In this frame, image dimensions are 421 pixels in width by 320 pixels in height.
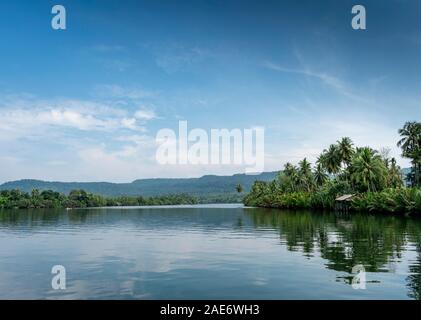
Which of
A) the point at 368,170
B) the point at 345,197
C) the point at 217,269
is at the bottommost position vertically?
the point at 217,269

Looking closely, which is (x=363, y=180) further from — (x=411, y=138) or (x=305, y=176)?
(x=305, y=176)

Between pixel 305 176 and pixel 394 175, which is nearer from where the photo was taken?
pixel 394 175

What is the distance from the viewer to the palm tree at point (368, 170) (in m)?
77.6

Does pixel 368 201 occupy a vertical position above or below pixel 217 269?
above

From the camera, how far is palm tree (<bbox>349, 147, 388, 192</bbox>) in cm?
7756

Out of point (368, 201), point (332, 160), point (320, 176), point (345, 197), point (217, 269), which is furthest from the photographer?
point (320, 176)

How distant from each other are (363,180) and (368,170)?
2.08 metres

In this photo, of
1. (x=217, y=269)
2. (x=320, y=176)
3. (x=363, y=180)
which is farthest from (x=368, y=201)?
(x=217, y=269)

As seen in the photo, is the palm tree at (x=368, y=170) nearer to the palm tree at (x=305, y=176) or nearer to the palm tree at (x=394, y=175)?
the palm tree at (x=394, y=175)

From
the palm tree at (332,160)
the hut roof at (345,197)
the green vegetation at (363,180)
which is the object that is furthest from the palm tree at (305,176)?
the hut roof at (345,197)

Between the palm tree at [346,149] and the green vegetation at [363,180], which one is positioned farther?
the palm tree at [346,149]

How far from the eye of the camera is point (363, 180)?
78.7m

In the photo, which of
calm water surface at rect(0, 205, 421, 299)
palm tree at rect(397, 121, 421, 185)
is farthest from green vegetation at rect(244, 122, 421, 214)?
calm water surface at rect(0, 205, 421, 299)
